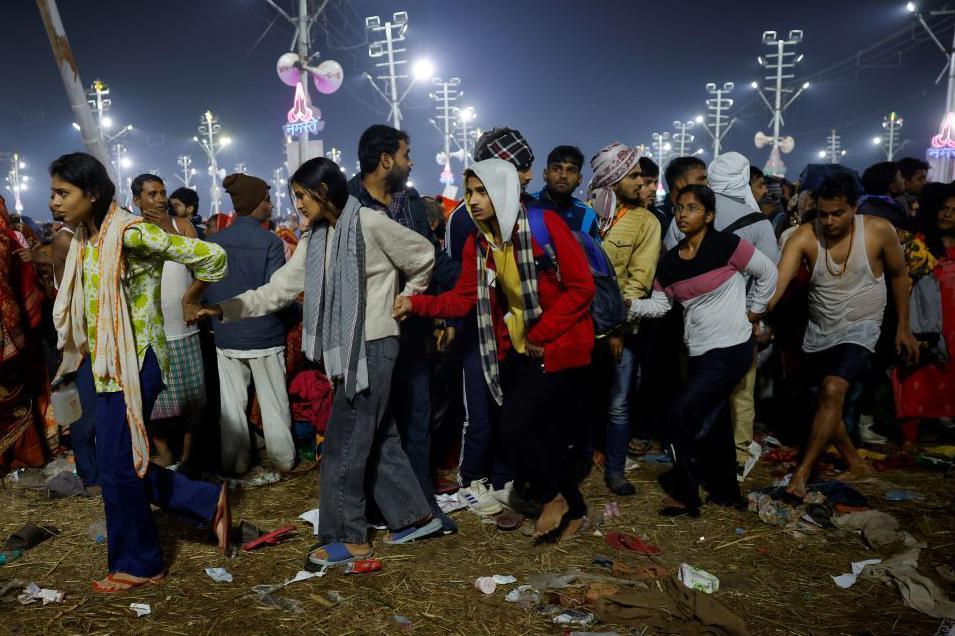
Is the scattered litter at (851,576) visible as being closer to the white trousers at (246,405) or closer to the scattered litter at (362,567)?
the scattered litter at (362,567)

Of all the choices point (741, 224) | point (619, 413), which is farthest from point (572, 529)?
point (741, 224)

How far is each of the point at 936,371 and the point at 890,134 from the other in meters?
77.7

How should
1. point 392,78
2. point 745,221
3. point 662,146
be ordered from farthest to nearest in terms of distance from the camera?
1. point 662,146
2. point 392,78
3. point 745,221

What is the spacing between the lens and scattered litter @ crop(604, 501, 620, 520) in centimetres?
466

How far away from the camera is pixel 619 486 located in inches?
199

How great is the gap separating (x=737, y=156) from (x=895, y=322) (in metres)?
2.14

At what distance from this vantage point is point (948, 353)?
5.86 metres

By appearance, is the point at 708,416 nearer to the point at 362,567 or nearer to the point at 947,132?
the point at 362,567

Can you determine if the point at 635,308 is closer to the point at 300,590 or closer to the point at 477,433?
the point at 477,433

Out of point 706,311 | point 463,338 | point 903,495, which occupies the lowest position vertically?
point 903,495

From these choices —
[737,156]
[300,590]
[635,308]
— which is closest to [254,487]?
[300,590]

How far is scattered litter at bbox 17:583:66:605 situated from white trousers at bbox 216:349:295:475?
1950 millimetres

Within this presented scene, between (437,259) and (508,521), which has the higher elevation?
(437,259)

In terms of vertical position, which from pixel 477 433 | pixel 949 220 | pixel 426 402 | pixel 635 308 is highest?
pixel 949 220
